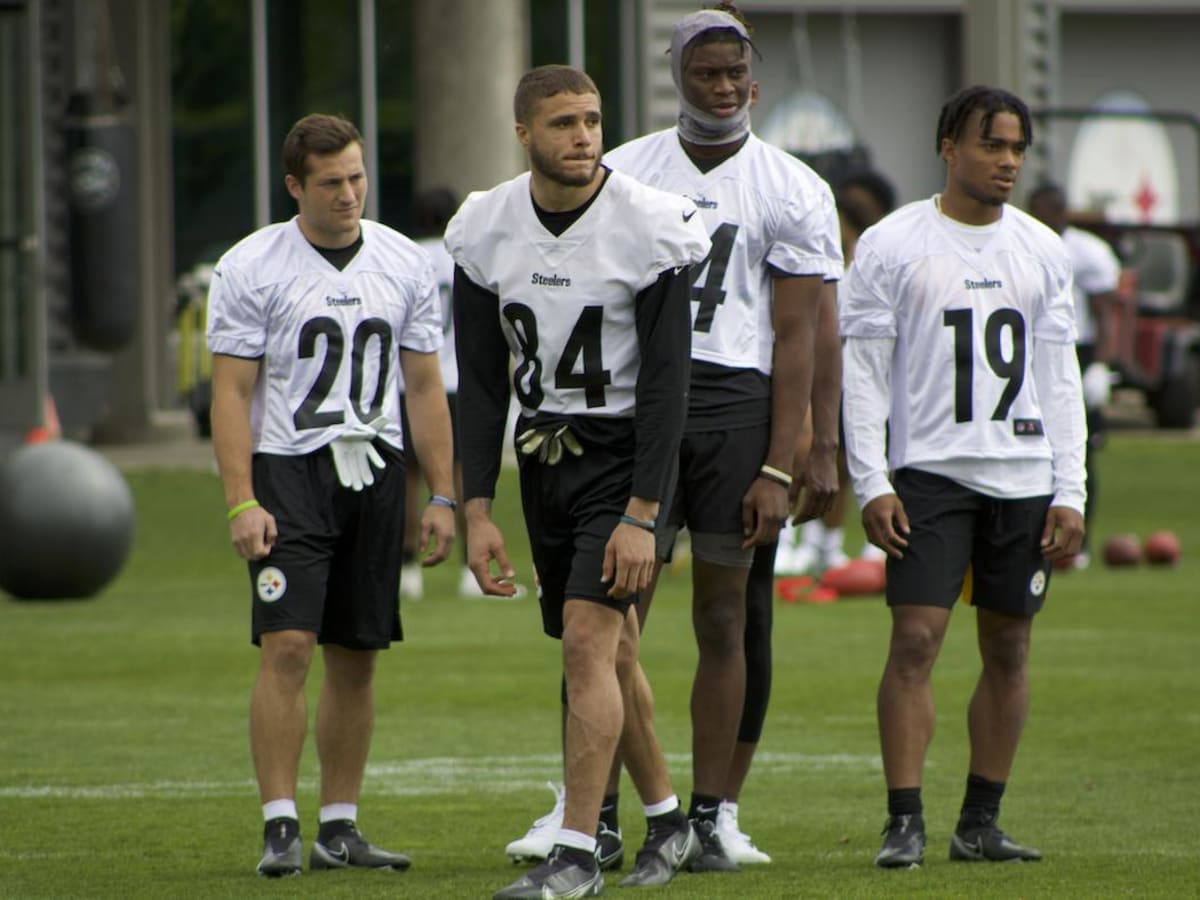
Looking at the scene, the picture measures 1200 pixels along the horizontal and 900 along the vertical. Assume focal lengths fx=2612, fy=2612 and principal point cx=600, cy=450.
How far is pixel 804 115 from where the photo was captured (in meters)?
43.3

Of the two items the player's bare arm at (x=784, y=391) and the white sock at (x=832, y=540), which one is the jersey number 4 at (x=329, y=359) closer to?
the player's bare arm at (x=784, y=391)

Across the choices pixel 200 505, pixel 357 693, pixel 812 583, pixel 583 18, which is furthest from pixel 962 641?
pixel 583 18

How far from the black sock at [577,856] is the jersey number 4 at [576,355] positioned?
1112mm

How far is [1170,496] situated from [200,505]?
8.43 meters

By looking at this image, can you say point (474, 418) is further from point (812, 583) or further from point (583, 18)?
point (583, 18)

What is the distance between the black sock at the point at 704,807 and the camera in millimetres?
7184

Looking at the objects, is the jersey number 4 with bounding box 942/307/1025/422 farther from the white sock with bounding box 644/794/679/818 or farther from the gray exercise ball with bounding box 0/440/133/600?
the gray exercise ball with bounding box 0/440/133/600

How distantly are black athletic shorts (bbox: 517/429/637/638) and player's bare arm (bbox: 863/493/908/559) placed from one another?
873mm

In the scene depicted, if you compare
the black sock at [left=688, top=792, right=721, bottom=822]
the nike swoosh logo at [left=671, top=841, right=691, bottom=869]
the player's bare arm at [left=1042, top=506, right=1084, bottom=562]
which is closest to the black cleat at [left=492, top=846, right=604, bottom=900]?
the nike swoosh logo at [left=671, top=841, right=691, bottom=869]

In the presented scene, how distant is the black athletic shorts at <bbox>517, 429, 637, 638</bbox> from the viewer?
6512mm

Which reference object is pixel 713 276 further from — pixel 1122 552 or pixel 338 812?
pixel 1122 552

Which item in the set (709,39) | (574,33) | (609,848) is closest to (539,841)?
(609,848)

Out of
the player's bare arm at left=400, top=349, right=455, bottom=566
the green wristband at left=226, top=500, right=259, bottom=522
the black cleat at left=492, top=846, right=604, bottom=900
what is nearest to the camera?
the black cleat at left=492, top=846, right=604, bottom=900

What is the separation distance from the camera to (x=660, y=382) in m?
6.46
